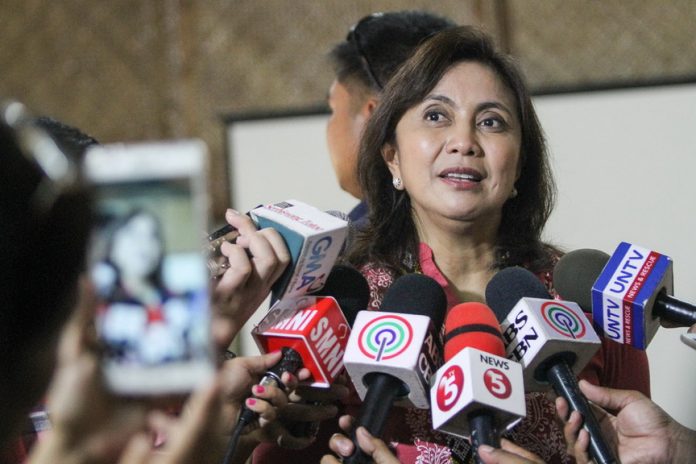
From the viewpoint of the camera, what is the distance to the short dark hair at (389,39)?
210 centimetres

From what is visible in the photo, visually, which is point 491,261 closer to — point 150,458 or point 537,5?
point 150,458

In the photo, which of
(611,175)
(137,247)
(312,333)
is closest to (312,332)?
(312,333)

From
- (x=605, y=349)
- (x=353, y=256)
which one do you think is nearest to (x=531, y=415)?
(x=605, y=349)

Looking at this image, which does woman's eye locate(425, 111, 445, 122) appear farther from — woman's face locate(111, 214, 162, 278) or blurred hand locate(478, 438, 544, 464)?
woman's face locate(111, 214, 162, 278)

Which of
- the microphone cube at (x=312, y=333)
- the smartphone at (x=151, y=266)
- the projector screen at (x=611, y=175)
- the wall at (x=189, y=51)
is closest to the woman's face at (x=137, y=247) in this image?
the smartphone at (x=151, y=266)

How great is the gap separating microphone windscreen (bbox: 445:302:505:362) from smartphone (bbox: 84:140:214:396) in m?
0.70

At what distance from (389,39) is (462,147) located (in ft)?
2.43

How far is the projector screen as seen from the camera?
2551 millimetres

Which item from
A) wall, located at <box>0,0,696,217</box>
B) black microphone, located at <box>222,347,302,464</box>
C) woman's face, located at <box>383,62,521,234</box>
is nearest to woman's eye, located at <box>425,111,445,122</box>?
woman's face, located at <box>383,62,521,234</box>

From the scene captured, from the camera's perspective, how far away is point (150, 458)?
1.49 feet

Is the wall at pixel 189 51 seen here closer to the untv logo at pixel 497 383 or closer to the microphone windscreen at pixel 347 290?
the microphone windscreen at pixel 347 290

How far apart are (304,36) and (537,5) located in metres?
0.70

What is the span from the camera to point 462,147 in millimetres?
1467

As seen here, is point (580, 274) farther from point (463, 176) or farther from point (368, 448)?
point (368, 448)
